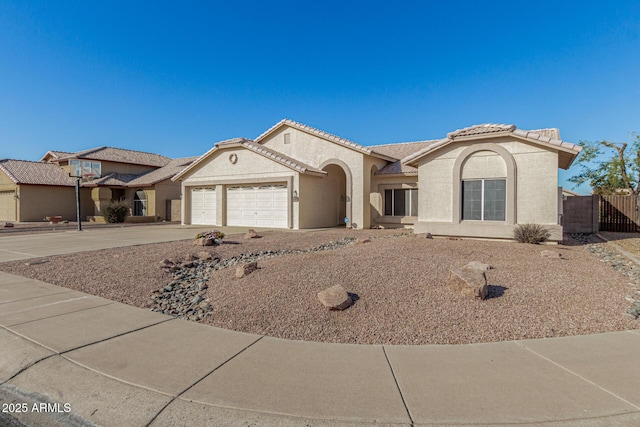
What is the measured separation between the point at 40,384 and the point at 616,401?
574 centimetres

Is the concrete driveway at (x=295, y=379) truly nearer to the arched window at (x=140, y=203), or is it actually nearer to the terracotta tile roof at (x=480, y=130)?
the terracotta tile roof at (x=480, y=130)

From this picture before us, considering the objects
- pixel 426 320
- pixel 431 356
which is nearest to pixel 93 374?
pixel 431 356

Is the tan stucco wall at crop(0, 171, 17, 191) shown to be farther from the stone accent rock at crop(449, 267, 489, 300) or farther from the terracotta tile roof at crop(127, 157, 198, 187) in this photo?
the stone accent rock at crop(449, 267, 489, 300)

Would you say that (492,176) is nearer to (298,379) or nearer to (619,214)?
(619,214)

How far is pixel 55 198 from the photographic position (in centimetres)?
3064

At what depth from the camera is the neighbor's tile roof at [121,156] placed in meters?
32.8

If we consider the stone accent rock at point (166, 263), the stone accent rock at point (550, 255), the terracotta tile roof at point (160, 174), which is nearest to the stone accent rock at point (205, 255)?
the stone accent rock at point (166, 263)

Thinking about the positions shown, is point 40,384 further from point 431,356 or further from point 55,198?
point 55,198

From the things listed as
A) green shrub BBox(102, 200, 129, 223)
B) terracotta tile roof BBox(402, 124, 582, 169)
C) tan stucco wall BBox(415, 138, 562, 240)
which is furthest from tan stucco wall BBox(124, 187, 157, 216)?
tan stucco wall BBox(415, 138, 562, 240)

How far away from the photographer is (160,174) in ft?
107

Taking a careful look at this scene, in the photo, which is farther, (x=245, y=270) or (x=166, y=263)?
(x=166, y=263)

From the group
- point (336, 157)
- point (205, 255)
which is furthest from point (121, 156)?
point (205, 255)

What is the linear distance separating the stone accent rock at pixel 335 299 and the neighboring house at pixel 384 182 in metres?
9.99

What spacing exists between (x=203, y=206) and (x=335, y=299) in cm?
2119
